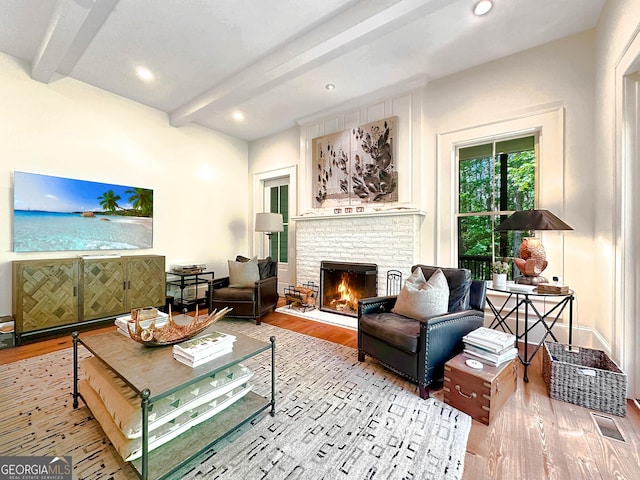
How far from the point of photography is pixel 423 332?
1915mm

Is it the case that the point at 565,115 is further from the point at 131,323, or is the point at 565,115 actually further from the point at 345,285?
the point at 131,323

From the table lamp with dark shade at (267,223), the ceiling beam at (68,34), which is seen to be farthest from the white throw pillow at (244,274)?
the ceiling beam at (68,34)

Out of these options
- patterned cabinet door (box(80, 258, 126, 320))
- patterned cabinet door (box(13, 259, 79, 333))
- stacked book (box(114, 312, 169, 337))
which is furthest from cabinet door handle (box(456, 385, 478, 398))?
patterned cabinet door (box(13, 259, 79, 333))

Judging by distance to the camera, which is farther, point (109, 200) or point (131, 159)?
point (131, 159)

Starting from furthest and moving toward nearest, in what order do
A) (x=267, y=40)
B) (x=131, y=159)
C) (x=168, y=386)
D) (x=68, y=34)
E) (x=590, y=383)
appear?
(x=131, y=159) → (x=267, y=40) → (x=68, y=34) → (x=590, y=383) → (x=168, y=386)

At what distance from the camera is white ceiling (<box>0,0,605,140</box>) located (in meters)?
2.37

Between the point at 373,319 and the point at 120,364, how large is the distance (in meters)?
1.76

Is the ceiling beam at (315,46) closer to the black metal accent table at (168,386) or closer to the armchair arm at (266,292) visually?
the armchair arm at (266,292)

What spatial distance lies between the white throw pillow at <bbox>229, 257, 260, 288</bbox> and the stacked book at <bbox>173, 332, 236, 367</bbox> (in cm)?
217

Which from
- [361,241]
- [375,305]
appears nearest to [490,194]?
[361,241]

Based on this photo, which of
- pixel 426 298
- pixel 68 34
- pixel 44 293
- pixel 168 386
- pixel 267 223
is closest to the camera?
pixel 168 386

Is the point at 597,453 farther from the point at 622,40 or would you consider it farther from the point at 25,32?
the point at 25,32

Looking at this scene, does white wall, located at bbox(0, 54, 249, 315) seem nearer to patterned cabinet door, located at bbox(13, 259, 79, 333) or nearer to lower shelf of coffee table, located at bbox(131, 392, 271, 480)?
patterned cabinet door, located at bbox(13, 259, 79, 333)

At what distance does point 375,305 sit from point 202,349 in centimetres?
156
